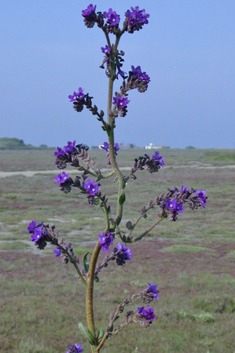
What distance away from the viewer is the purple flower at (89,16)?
1.96m

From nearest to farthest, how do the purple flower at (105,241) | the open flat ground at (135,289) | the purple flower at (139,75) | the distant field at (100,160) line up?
the purple flower at (105,241) < the purple flower at (139,75) < the open flat ground at (135,289) < the distant field at (100,160)

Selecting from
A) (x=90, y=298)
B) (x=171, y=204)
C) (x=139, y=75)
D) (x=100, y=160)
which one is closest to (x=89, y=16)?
(x=139, y=75)

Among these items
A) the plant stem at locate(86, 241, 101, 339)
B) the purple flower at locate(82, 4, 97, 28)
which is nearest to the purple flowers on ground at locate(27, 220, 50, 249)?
the plant stem at locate(86, 241, 101, 339)

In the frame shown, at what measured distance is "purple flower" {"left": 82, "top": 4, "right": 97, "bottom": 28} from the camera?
196 cm

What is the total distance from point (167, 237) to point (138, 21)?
549 inches

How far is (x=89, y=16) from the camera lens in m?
1.96

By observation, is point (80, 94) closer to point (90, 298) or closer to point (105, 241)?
point (105, 241)

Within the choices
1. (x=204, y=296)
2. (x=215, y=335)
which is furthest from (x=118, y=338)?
(x=204, y=296)

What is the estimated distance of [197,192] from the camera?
79.4 inches

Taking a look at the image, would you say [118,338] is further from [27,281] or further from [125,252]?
[125,252]

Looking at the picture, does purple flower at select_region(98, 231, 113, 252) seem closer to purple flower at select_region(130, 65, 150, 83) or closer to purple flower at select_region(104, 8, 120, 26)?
purple flower at select_region(130, 65, 150, 83)

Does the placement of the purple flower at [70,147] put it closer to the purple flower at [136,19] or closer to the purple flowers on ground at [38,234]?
the purple flowers on ground at [38,234]

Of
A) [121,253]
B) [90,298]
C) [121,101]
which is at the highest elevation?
[121,101]

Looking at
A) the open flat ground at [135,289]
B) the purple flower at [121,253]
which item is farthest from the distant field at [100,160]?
the purple flower at [121,253]
